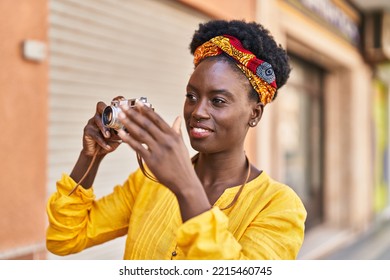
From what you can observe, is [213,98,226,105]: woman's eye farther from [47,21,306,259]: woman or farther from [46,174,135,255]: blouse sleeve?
[46,174,135,255]: blouse sleeve

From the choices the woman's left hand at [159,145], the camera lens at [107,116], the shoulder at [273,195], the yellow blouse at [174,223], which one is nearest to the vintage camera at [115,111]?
the camera lens at [107,116]

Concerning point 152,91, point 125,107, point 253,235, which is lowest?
point 253,235

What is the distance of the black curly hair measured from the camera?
5.04 feet

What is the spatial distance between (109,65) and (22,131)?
1.07 meters

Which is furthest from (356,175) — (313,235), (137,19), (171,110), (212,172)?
(212,172)

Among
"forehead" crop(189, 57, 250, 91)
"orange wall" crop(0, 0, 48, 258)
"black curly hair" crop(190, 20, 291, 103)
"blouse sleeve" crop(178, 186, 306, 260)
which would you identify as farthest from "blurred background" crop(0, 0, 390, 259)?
"blouse sleeve" crop(178, 186, 306, 260)

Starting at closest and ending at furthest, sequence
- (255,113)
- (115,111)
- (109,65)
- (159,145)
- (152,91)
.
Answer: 1. (159,145)
2. (115,111)
3. (255,113)
4. (109,65)
5. (152,91)

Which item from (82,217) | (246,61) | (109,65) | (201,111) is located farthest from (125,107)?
(109,65)

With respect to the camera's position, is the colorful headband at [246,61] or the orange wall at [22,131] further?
the orange wall at [22,131]

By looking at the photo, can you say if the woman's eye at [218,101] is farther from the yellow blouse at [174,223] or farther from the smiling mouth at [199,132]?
the yellow blouse at [174,223]

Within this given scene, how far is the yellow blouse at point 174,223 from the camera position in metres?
1.22

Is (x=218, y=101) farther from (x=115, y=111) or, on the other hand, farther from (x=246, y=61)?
(x=115, y=111)

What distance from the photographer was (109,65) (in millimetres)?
3814
